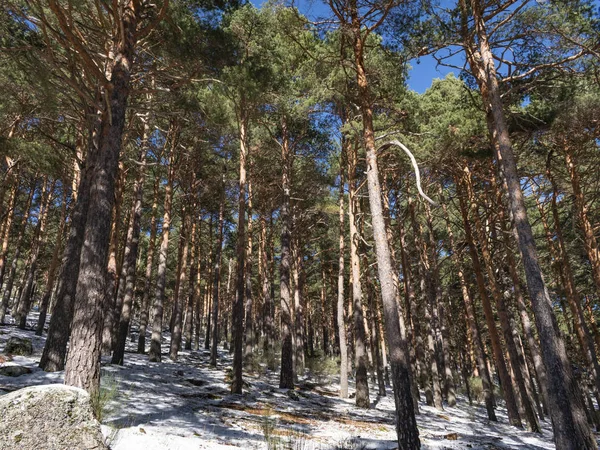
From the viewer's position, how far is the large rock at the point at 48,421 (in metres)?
3.28

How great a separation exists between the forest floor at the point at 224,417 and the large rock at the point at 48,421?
3.43ft

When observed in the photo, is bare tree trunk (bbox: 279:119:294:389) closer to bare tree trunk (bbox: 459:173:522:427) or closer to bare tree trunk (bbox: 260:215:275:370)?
bare tree trunk (bbox: 260:215:275:370)

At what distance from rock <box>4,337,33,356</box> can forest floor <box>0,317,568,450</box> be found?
28cm

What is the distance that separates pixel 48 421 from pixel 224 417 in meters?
4.63

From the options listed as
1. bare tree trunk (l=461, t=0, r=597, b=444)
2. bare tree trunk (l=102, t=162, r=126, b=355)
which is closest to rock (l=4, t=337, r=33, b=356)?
bare tree trunk (l=102, t=162, r=126, b=355)

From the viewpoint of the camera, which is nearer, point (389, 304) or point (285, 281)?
point (389, 304)

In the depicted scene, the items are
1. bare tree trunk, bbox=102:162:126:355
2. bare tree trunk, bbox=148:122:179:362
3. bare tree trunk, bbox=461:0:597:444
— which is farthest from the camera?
bare tree trunk, bbox=148:122:179:362

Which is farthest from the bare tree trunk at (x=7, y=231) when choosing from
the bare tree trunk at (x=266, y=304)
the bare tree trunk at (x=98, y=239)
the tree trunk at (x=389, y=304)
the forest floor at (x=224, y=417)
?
the tree trunk at (x=389, y=304)

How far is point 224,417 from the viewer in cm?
746

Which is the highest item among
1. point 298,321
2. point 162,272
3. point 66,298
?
point 162,272

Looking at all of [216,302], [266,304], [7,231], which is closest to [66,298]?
[216,302]

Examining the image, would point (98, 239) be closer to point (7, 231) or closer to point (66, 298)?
point (66, 298)

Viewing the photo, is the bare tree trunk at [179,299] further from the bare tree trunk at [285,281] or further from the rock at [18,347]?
the rock at [18,347]

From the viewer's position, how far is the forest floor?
5532mm
